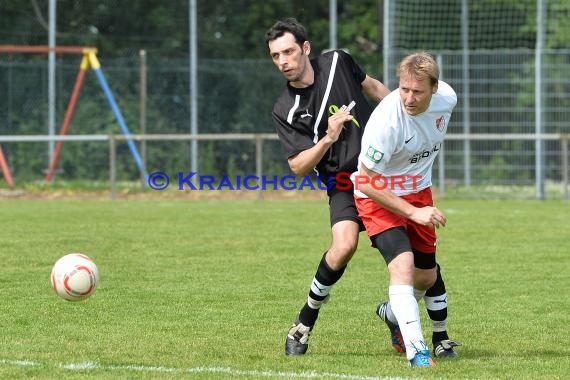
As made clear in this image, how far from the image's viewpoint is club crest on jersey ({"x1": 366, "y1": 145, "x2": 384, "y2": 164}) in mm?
6316

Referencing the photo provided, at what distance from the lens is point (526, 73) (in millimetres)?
21391

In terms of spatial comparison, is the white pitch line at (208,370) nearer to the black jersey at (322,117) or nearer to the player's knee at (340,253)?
the player's knee at (340,253)

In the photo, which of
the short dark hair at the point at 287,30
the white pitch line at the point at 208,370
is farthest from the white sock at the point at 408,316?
the short dark hair at the point at 287,30

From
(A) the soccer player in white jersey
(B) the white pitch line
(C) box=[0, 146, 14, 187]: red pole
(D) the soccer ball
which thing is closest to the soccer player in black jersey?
(A) the soccer player in white jersey


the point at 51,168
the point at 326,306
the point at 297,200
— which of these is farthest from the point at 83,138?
the point at 326,306

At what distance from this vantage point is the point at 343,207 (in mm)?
6973

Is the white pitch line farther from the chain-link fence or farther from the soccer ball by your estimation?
the chain-link fence

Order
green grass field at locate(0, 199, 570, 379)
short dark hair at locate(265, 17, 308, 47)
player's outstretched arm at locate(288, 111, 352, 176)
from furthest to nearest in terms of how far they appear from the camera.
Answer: short dark hair at locate(265, 17, 308, 47) < player's outstretched arm at locate(288, 111, 352, 176) < green grass field at locate(0, 199, 570, 379)

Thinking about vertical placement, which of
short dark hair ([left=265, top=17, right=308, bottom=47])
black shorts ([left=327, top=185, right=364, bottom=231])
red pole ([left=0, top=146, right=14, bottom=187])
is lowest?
red pole ([left=0, top=146, right=14, bottom=187])

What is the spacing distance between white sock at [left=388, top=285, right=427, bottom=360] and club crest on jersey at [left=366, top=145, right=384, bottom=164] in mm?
685

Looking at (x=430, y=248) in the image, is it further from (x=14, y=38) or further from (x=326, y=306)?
(x=14, y=38)

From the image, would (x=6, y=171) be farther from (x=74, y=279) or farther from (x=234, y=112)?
(x=74, y=279)

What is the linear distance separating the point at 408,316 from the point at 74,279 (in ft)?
6.60

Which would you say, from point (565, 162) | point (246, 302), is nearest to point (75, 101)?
point (565, 162)
